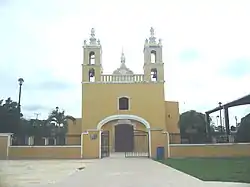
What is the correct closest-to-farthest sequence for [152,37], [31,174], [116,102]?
1. [31,174]
2. [116,102]
3. [152,37]

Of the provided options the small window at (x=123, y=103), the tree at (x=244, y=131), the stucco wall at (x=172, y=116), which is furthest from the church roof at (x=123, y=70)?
the tree at (x=244, y=131)

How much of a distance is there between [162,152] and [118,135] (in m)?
10.1

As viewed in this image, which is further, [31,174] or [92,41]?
[92,41]

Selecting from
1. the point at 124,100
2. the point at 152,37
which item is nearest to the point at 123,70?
the point at 124,100

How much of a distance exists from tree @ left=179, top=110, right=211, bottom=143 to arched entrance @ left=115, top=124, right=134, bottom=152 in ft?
17.5

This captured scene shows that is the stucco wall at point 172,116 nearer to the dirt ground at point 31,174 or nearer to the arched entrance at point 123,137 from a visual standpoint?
the arched entrance at point 123,137

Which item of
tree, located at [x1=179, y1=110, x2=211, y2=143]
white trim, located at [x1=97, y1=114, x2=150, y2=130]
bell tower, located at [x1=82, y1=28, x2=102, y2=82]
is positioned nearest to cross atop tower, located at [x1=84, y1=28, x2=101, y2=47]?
bell tower, located at [x1=82, y1=28, x2=102, y2=82]

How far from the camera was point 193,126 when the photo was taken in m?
40.1

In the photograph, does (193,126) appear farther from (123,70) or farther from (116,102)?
(123,70)

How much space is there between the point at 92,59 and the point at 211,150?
15.4 meters

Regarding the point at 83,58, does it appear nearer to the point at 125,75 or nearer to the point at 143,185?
the point at 125,75

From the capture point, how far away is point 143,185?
34.8ft

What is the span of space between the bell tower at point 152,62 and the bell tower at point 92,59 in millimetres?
4479

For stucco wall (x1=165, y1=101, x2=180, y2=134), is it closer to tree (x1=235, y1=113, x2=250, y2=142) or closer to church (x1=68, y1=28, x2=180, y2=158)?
church (x1=68, y1=28, x2=180, y2=158)
